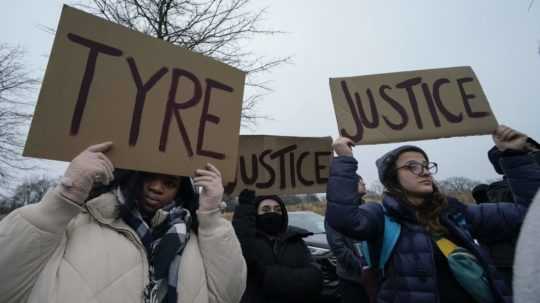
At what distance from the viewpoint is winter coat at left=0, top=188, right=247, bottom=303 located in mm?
1082

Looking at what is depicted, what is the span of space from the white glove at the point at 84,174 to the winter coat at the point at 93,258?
0.04m

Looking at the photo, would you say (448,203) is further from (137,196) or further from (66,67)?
(66,67)

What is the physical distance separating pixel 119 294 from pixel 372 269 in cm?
142

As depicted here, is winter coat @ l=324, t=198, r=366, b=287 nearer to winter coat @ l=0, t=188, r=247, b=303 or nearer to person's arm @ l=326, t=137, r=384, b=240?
person's arm @ l=326, t=137, r=384, b=240

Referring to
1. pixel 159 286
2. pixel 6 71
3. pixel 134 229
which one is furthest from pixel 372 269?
pixel 6 71

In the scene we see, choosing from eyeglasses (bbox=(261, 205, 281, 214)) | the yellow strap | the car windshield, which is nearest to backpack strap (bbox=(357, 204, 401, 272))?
the yellow strap

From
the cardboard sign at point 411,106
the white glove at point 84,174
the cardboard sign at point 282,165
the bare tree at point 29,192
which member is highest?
the cardboard sign at point 411,106

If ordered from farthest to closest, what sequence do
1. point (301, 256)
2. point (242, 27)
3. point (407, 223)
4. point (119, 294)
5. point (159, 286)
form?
point (242, 27) → point (301, 256) → point (407, 223) → point (159, 286) → point (119, 294)

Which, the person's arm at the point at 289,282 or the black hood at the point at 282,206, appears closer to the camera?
the person's arm at the point at 289,282

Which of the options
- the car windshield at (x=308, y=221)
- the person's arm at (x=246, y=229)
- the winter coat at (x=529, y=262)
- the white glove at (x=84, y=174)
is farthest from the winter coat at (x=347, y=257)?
the car windshield at (x=308, y=221)

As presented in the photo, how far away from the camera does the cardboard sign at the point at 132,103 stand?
134 centimetres

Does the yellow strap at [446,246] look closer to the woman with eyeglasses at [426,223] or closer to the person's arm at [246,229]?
the woman with eyeglasses at [426,223]

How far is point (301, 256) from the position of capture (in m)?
2.47

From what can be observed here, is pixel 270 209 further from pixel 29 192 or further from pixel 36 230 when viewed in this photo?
pixel 29 192
